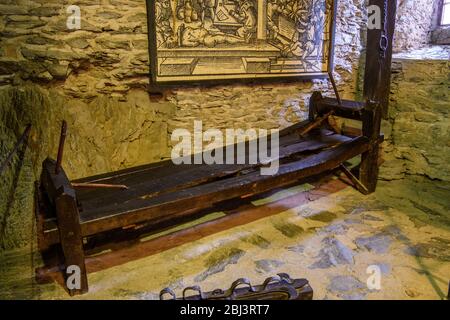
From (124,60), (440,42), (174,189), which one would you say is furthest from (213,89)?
(440,42)

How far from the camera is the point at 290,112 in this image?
405 cm

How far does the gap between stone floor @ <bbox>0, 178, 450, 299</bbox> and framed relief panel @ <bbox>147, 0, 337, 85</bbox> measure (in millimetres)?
1384

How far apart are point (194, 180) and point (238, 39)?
156 cm

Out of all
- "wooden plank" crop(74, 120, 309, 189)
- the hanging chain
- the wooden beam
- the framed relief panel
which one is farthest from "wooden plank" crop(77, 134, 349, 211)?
the hanging chain

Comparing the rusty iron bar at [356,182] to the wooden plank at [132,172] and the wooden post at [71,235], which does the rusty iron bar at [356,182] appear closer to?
the wooden plank at [132,172]

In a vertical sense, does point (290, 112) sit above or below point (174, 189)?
above

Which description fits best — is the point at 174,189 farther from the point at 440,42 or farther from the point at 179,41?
the point at 440,42

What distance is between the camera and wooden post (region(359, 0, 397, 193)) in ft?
11.2

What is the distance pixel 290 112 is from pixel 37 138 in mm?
2601

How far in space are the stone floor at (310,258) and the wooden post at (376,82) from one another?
1.33 ft

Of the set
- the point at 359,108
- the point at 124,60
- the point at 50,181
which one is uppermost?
the point at 124,60

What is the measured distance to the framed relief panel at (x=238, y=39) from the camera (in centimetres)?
310

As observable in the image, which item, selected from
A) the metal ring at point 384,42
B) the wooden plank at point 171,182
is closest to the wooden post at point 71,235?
the wooden plank at point 171,182

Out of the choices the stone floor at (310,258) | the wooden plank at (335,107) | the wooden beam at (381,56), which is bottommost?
the stone floor at (310,258)
